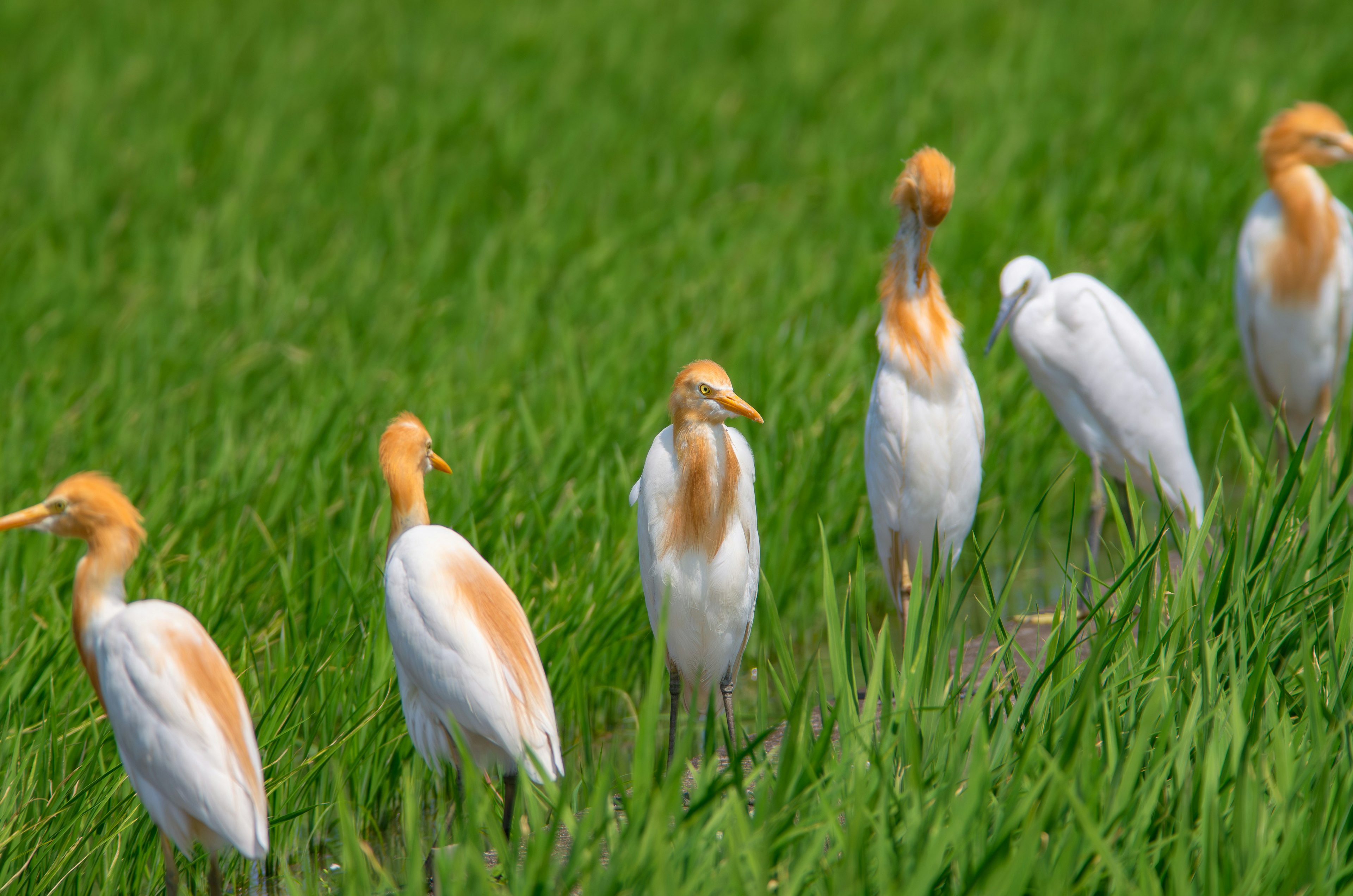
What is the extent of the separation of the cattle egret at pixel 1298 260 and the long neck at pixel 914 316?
1916 mm

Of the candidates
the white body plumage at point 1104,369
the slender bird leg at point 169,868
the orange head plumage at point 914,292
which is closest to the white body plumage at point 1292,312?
the white body plumage at point 1104,369

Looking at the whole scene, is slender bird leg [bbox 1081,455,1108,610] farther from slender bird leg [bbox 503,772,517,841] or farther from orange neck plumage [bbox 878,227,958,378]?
slender bird leg [bbox 503,772,517,841]

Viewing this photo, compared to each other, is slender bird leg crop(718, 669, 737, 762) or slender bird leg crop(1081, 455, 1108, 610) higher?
slender bird leg crop(1081, 455, 1108, 610)

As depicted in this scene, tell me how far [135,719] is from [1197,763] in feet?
6.19

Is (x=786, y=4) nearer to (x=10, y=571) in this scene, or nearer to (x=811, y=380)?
(x=811, y=380)

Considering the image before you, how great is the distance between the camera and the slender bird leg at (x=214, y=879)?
242 centimetres

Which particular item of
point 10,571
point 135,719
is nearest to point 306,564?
point 10,571

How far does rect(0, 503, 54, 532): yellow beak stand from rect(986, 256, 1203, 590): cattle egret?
9.13ft

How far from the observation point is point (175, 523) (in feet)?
13.1

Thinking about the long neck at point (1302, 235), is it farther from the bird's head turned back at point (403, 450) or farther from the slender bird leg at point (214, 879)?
the slender bird leg at point (214, 879)

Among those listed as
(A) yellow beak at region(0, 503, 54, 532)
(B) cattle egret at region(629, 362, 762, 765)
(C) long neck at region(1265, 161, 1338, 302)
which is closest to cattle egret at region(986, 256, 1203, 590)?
(C) long neck at region(1265, 161, 1338, 302)

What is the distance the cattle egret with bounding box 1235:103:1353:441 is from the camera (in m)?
4.67

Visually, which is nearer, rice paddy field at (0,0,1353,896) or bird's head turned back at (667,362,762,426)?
rice paddy field at (0,0,1353,896)

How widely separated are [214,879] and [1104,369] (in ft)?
9.71
